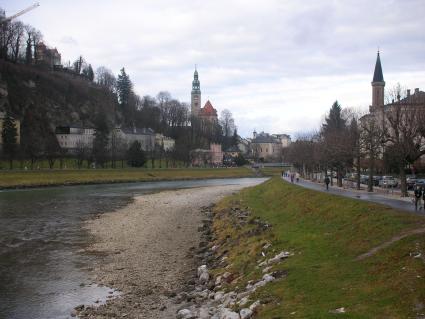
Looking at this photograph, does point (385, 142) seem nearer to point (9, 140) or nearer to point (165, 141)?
point (9, 140)

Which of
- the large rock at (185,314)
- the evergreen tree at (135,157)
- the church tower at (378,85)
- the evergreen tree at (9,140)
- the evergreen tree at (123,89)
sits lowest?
the large rock at (185,314)

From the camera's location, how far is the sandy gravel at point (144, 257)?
16312 millimetres

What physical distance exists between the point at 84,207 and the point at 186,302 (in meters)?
35.2

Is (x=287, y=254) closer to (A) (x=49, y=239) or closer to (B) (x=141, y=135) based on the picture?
(A) (x=49, y=239)

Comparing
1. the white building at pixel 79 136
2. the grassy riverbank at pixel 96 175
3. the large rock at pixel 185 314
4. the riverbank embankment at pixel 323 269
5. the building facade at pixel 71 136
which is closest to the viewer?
the riverbank embankment at pixel 323 269

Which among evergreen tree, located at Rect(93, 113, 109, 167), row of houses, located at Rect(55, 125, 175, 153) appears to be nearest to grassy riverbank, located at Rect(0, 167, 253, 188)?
evergreen tree, located at Rect(93, 113, 109, 167)

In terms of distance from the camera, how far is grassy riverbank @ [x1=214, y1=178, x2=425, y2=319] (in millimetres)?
11805

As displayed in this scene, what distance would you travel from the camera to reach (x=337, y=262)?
16.1 metres

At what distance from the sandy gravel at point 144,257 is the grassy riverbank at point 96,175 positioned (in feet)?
127

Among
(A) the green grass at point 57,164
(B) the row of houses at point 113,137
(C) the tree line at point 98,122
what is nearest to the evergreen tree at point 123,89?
(C) the tree line at point 98,122

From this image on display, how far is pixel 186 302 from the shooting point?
1619 cm

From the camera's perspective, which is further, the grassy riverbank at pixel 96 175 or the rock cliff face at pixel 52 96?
the rock cliff face at pixel 52 96

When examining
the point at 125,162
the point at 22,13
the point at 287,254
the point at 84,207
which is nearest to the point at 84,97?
the point at 22,13

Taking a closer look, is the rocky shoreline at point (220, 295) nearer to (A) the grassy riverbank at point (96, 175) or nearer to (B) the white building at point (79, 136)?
(A) the grassy riverbank at point (96, 175)
